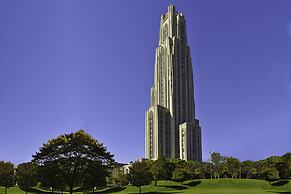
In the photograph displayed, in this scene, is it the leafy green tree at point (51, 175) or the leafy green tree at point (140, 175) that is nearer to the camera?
the leafy green tree at point (51, 175)

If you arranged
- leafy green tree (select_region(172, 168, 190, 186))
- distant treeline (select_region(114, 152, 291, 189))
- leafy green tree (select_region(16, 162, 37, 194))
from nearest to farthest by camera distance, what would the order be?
leafy green tree (select_region(16, 162, 37, 194))
leafy green tree (select_region(172, 168, 190, 186))
distant treeline (select_region(114, 152, 291, 189))

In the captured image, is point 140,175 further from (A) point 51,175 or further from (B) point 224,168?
(B) point 224,168

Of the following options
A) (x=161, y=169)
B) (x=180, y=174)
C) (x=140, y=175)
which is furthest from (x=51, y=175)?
(x=161, y=169)

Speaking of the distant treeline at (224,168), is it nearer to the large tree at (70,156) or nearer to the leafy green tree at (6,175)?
the leafy green tree at (6,175)

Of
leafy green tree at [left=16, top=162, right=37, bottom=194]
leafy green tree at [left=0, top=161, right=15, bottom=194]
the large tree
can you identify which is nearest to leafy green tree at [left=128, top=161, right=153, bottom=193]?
leafy green tree at [left=16, top=162, right=37, bottom=194]

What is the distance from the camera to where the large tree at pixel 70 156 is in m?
63.7

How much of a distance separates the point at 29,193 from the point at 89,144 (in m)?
50.1

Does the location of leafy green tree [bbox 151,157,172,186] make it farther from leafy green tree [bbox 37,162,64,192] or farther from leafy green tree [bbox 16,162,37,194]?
leafy green tree [bbox 37,162,64,192]

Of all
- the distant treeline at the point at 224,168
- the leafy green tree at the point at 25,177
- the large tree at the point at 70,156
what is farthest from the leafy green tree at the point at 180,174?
the large tree at the point at 70,156

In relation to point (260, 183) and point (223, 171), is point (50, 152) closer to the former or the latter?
point (260, 183)

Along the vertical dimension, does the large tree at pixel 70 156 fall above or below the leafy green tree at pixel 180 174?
above

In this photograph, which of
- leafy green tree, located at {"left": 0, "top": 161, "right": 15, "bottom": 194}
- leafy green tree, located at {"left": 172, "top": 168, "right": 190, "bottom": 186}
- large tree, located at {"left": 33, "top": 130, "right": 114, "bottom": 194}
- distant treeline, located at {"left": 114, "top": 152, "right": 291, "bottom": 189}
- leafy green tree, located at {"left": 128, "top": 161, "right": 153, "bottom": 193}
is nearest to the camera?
large tree, located at {"left": 33, "top": 130, "right": 114, "bottom": 194}

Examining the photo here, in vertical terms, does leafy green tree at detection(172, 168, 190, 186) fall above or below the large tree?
below

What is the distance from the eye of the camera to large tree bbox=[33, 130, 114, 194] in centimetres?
6369
